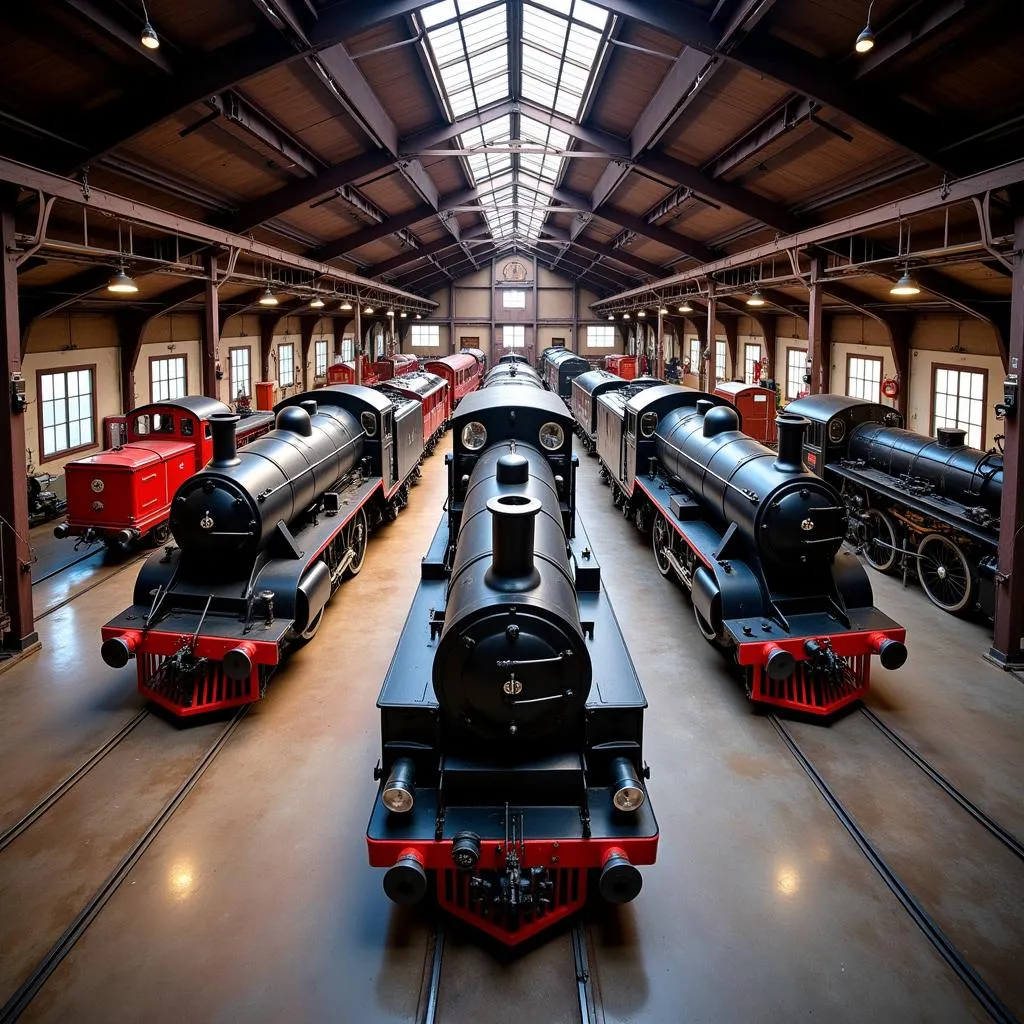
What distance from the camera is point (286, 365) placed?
1180 inches

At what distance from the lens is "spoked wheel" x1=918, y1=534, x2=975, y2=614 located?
9969 mm

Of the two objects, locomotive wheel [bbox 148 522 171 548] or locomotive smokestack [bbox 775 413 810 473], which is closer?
locomotive smokestack [bbox 775 413 810 473]

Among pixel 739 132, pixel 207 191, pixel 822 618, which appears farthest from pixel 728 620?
pixel 207 191

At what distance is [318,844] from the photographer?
5578mm

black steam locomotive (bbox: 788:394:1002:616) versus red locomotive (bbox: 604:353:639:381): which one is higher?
red locomotive (bbox: 604:353:639:381)

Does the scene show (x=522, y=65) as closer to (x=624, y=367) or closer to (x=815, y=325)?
(x=815, y=325)

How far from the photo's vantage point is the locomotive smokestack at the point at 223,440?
26.4 feet

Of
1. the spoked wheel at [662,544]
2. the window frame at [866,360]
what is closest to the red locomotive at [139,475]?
the spoked wheel at [662,544]

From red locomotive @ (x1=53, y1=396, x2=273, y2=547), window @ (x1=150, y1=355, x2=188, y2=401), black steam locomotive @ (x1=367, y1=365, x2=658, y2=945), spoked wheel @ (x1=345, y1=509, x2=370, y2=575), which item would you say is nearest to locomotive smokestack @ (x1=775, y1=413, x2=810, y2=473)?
black steam locomotive @ (x1=367, y1=365, x2=658, y2=945)

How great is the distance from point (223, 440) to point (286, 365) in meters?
23.3

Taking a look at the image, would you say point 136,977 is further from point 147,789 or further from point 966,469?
point 966,469

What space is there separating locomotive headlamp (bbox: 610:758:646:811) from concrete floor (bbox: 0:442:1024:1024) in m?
0.94

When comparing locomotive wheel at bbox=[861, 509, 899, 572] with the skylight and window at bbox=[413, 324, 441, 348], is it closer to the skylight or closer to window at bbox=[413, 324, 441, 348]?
the skylight

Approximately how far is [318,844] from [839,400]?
479 inches
